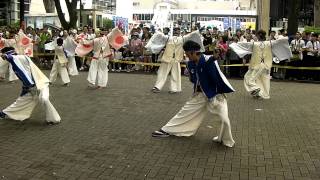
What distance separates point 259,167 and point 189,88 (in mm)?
8394

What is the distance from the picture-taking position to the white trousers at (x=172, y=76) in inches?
551

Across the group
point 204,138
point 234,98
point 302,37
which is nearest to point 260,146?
point 204,138

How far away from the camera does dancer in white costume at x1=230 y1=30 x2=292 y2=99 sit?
518 inches

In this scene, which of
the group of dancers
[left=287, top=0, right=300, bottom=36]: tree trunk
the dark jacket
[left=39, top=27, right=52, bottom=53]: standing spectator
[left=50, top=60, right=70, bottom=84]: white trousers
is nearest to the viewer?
the dark jacket

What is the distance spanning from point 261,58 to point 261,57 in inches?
1.2

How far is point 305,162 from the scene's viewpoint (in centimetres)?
705

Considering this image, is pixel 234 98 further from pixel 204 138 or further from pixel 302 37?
pixel 302 37

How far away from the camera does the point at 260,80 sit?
13383 millimetres

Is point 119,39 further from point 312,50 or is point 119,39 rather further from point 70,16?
point 70,16

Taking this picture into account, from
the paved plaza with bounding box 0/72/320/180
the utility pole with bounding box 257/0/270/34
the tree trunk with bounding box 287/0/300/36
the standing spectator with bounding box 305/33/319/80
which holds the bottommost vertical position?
the paved plaza with bounding box 0/72/320/180

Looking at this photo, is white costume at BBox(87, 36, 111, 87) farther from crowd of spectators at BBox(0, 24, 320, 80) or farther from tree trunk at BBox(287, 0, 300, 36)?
tree trunk at BBox(287, 0, 300, 36)

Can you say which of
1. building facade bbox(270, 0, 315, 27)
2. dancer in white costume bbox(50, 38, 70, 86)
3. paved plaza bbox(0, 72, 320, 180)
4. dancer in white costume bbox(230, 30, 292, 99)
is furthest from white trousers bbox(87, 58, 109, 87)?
building facade bbox(270, 0, 315, 27)

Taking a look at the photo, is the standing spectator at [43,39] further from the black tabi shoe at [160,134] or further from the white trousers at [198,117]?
the white trousers at [198,117]

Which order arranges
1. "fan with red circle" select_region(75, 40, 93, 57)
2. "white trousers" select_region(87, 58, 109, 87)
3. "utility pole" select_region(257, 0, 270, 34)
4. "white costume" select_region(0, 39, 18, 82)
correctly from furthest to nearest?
"utility pole" select_region(257, 0, 270, 34)
"fan with red circle" select_region(75, 40, 93, 57)
"white trousers" select_region(87, 58, 109, 87)
"white costume" select_region(0, 39, 18, 82)
